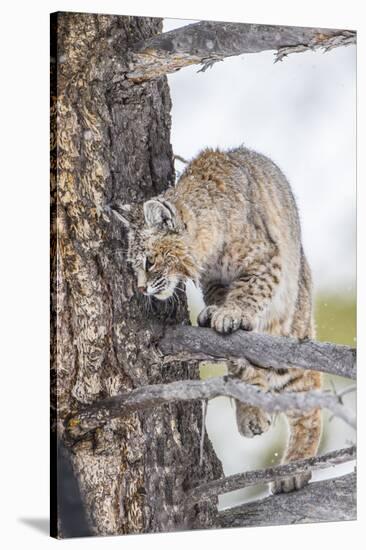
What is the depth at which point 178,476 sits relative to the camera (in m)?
4.84

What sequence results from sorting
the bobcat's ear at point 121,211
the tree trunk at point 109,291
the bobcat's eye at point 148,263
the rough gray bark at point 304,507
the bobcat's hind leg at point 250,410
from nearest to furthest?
the tree trunk at point 109,291
the bobcat's ear at point 121,211
the bobcat's eye at point 148,263
the bobcat's hind leg at point 250,410
the rough gray bark at point 304,507

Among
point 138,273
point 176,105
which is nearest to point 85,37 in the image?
point 176,105

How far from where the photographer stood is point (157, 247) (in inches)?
190

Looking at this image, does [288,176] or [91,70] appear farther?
[288,176]

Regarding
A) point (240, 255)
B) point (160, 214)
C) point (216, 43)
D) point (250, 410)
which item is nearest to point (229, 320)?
point (240, 255)

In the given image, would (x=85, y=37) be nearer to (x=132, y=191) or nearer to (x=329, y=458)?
(x=132, y=191)

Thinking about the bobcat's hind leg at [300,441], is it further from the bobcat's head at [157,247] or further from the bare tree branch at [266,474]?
the bobcat's head at [157,247]

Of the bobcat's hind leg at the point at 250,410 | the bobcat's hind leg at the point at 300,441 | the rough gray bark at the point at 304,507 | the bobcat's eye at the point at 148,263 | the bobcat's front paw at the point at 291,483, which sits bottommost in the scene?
the rough gray bark at the point at 304,507

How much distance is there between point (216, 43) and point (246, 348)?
1287 mm

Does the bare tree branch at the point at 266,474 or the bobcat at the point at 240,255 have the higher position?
the bobcat at the point at 240,255

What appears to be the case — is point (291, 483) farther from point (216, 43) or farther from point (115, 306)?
point (216, 43)

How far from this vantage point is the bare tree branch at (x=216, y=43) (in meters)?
4.76

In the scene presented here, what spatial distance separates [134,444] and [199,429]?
11.7 inches

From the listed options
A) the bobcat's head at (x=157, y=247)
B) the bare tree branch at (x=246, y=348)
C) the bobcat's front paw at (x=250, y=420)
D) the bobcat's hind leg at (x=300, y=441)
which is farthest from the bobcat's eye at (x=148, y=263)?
the bobcat's hind leg at (x=300, y=441)
